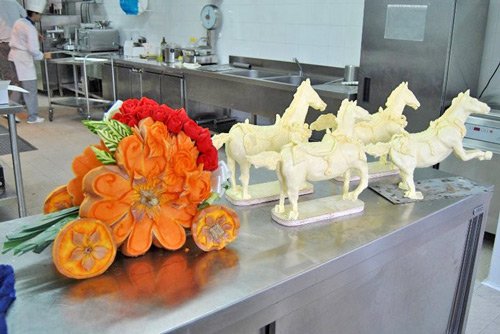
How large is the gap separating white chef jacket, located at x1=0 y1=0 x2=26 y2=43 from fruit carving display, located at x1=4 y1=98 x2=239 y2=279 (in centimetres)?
705

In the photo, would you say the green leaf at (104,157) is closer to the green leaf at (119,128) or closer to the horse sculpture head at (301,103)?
the green leaf at (119,128)

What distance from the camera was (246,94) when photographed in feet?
16.3

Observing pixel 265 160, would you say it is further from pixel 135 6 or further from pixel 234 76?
pixel 135 6

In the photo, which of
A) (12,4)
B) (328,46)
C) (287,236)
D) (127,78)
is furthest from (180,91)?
(287,236)

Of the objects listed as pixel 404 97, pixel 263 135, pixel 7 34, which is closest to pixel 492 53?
pixel 404 97

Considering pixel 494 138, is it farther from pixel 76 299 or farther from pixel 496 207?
pixel 76 299

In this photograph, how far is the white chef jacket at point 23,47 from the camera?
6.74 meters

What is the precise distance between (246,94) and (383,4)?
172 centimetres

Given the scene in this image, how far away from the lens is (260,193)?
1.70 meters

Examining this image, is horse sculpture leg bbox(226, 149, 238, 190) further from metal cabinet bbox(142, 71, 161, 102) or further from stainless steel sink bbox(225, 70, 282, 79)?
metal cabinet bbox(142, 71, 161, 102)

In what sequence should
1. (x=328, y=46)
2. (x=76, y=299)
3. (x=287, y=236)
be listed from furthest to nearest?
(x=328, y=46) → (x=287, y=236) → (x=76, y=299)

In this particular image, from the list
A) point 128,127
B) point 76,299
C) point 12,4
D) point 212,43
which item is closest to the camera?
point 76,299

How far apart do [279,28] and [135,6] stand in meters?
3.01

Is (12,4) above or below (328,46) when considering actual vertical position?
above
